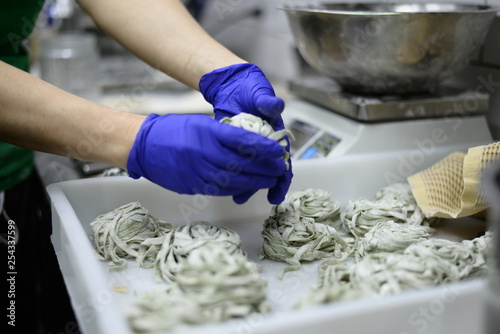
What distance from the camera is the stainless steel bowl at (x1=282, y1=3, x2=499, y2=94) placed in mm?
1494

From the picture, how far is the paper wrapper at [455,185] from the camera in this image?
1.27m

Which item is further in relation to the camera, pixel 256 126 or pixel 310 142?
pixel 310 142

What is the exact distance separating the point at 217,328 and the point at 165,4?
3.82 ft

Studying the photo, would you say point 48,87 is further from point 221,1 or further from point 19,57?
point 221,1

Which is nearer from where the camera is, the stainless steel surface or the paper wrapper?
the paper wrapper

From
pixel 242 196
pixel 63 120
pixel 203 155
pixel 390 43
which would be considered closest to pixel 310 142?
pixel 390 43

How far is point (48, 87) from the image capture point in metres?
1.22

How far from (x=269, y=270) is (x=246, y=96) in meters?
0.42

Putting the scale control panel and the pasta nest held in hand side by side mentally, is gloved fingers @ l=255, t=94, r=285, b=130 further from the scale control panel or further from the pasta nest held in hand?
the scale control panel

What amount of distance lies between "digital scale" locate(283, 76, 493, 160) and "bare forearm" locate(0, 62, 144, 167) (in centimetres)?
70

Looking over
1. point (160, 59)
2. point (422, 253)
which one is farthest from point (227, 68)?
point (422, 253)

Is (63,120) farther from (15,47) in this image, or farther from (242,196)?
(15,47)

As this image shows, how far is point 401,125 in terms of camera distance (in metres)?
1.67

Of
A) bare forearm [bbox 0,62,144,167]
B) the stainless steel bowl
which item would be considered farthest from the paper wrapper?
bare forearm [bbox 0,62,144,167]
